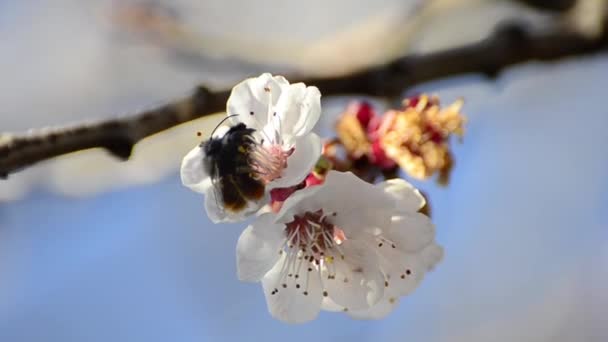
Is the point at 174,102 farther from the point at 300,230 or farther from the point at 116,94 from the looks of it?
the point at 116,94

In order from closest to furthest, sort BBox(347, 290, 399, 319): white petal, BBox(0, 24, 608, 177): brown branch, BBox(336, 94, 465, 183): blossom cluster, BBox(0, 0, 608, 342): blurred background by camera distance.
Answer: BBox(0, 24, 608, 177): brown branch
BBox(347, 290, 399, 319): white petal
BBox(336, 94, 465, 183): blossom cluster
BBox(0, 0, 608, 342): blurred background

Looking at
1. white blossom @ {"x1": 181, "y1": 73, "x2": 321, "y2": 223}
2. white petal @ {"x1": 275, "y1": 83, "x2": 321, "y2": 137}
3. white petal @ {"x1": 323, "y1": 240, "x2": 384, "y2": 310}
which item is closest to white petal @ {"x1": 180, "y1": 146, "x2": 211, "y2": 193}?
white blossom @ {"x1": 181, "y1": 73, "x2": 321, "y2": 223}

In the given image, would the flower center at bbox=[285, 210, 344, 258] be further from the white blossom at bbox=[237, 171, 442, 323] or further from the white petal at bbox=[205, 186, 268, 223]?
the white petal at bbox=[205, 186, 268, 223]

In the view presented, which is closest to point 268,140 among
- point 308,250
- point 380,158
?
point 308,250

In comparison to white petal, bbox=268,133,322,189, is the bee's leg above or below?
below

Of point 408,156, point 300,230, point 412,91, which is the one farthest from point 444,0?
point 300,230

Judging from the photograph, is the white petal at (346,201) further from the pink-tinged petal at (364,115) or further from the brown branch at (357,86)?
the pink-tinged petal at (364,115)

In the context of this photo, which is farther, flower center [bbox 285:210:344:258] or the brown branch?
flower center [bbox 285:210:344:258]

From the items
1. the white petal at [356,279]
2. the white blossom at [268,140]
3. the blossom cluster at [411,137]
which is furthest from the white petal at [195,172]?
the blossom cluster at [411,137]
